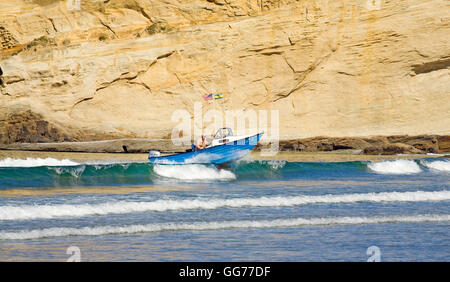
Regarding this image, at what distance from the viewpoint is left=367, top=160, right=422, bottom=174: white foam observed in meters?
22.6

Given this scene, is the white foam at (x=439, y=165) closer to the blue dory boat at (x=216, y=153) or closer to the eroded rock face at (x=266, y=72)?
the blue dory boat at (x=216, y=153)

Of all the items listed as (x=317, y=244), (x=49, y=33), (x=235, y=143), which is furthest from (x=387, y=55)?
(x=317, y=244)

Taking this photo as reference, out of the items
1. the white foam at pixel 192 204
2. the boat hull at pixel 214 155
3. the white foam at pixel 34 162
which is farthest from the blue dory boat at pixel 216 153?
the white foam at pixel 192 204

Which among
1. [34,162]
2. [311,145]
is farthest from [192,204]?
[311,145]

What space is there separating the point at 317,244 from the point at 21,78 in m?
26.9

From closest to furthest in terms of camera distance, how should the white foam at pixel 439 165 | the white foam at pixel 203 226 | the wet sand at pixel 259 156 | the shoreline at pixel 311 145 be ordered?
the white foam at pixel 203 226, the white foam at pixel 439 165, the wet sand at pixel 259 156, the shoreline at pixel 311 145

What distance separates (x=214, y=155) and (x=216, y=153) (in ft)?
0.34

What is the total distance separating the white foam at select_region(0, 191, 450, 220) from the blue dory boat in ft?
23.8

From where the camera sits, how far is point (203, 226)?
1024 cm

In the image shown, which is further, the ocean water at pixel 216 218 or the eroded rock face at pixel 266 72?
the eroded rock face at pixel 266 72

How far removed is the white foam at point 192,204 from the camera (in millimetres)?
11141

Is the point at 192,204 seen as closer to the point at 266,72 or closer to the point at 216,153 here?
the point at 216,153

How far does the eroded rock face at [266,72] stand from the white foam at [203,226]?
2027 cm

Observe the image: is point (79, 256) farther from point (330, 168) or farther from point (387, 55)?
point (387, 55)
